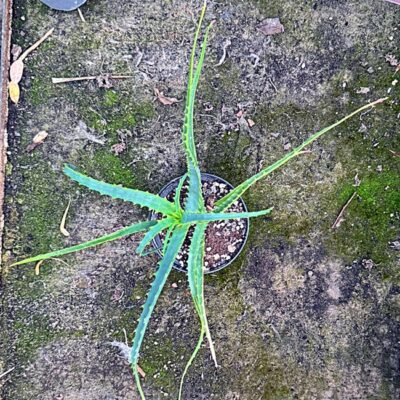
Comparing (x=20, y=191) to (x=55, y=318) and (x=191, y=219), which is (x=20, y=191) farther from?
(x=191, y=219)

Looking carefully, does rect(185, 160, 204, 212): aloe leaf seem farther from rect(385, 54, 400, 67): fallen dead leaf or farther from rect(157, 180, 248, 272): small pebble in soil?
rect(385, 54, 400, 67): fallen dead leaf

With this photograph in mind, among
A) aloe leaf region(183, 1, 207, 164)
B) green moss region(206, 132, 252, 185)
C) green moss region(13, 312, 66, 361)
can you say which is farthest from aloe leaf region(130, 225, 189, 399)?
green moss region(13, 312, 66, 361)

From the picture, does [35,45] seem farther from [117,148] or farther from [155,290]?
[155,290]

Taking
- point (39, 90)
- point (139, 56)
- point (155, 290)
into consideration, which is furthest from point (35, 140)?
point (155, 290)

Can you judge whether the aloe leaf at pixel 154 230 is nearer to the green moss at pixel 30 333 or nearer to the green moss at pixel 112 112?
the green moss at pixel 112 112

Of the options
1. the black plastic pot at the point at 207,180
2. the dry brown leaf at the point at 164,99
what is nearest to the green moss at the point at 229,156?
the black plastic pot at the point at 207,180

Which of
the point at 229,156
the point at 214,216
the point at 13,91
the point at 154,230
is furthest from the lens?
the point at 229,156
